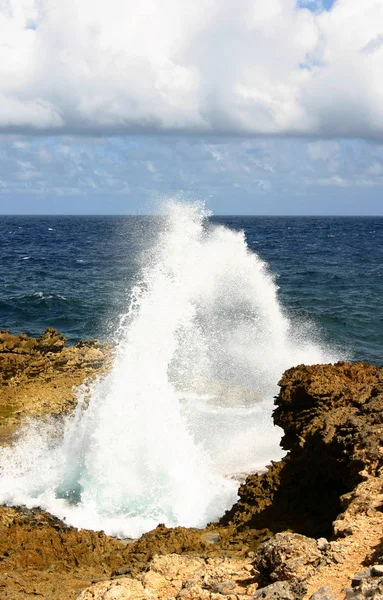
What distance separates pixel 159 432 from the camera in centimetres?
1424

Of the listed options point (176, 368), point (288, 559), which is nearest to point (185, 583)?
point (288, 559)

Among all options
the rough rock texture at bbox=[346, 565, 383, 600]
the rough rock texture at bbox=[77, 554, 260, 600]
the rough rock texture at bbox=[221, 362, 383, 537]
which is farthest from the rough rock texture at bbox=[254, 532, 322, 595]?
the rough rock texture at bbox=[221, 362, 383, 537]

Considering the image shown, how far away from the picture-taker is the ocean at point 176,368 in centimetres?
1290

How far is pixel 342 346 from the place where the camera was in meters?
25.8

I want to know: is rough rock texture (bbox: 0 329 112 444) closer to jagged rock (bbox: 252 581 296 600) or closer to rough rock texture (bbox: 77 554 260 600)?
rough rock texture (bbox: 77 554 260 600)

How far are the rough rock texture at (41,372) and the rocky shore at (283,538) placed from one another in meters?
→ 5.26

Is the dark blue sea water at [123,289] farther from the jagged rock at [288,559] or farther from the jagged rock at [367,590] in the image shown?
the jagged rock at [367,590]

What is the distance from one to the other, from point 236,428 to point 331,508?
26.9 ft

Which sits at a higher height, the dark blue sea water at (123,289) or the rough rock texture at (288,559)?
the dark blue sea water at (123,289)

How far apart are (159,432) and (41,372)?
6597mm

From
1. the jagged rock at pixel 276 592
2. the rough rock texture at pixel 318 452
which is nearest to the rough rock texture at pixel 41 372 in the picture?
the rough rock texture at pixel 318 452

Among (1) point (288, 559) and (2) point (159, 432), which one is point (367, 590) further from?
(2) point (159, 432)

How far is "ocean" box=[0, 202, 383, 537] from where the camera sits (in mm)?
12898

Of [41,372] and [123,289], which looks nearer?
[41,372]
